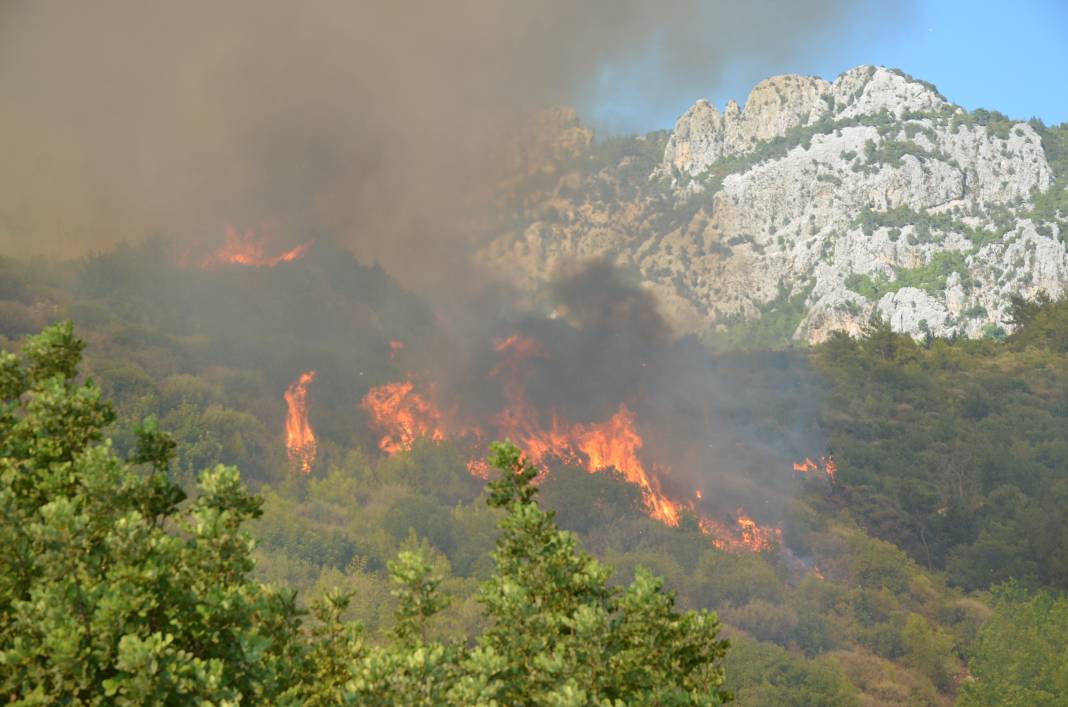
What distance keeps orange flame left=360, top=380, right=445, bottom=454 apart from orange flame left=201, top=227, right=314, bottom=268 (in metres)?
36.8

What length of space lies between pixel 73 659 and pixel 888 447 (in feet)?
437

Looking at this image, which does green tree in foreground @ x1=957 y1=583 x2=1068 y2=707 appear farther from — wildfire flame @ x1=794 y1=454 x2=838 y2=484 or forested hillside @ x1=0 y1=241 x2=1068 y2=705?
wildfire flame @ x1=794 y1=454 x2=838 y2=484

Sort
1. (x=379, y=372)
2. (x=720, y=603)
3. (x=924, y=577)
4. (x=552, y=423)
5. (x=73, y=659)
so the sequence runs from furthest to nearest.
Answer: (x=379, y=372), (x=552, y=423), (x=924, y=577), (x=720, y=603), (x=73, y=659)

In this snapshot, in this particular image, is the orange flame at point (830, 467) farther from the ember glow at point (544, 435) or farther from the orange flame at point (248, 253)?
the orange flame at point (248, 253)

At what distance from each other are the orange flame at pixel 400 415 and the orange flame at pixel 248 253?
3681cm

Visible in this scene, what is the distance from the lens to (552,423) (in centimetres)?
13250

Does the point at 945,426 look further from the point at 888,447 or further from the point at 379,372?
the point at 379,372

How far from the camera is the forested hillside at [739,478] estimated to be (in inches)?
3703

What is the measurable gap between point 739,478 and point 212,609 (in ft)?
372

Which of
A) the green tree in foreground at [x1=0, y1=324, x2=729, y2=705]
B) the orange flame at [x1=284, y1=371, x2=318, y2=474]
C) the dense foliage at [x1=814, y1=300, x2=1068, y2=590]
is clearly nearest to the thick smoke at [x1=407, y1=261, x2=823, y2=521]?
the dense foliage at [x1=814, y1=300, x2=1068, y2=590]

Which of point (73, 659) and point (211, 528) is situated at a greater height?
point (211, 528)

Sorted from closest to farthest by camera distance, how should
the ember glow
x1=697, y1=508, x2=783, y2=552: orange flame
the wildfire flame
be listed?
1. x1=697, y1=508, x2=783, y2=552: orange flame
2. the ember glow
3. the wildfire flame

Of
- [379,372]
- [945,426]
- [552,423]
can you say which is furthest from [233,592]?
[945,426]

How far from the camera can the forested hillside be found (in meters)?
94.1
